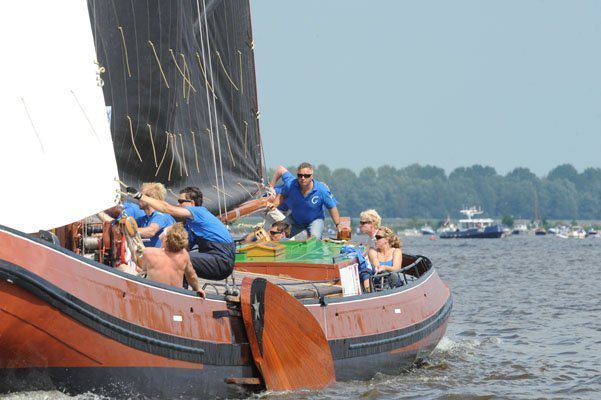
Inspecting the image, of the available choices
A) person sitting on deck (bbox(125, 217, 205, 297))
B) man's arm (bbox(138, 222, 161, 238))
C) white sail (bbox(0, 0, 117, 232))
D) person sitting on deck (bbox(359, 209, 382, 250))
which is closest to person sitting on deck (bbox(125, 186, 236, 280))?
man's arm (bbox(138, 222, 161, 238))

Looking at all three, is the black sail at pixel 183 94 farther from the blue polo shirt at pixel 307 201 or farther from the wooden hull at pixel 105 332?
the wooden hull at pixel 105 332

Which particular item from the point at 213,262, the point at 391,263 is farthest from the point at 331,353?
the point at 391,263

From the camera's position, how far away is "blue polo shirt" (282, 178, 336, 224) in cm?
1753

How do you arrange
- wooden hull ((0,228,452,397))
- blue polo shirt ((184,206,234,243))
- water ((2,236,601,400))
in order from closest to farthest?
wooden hull ((0,228,452,397)) < blue polo shirt ((184,206,234,243)) < water ((2,236,601,400))

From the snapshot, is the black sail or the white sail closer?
the white sail

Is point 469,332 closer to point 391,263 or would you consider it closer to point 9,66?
point 391,263

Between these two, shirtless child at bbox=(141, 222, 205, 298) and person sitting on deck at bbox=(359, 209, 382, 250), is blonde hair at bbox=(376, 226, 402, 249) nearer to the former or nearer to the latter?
person sitting on deck at bbox=(359, 209, 382, 250)

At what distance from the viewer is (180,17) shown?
18266mm

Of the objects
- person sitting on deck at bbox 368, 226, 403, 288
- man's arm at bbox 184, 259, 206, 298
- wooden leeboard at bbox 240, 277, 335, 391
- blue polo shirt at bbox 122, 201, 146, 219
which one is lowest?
wooden leeboard at bbox 240, 277, 335, 391

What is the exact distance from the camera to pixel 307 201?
1753 cm

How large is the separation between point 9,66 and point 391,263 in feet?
22.7

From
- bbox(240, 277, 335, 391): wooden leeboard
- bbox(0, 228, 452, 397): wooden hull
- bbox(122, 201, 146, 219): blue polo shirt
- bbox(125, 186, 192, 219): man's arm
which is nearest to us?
bbox(0, 228, 452, 397): wooden hull

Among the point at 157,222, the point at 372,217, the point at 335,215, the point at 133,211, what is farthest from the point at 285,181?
the point at 157,222

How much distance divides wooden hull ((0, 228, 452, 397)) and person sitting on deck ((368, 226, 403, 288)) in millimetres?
3086
